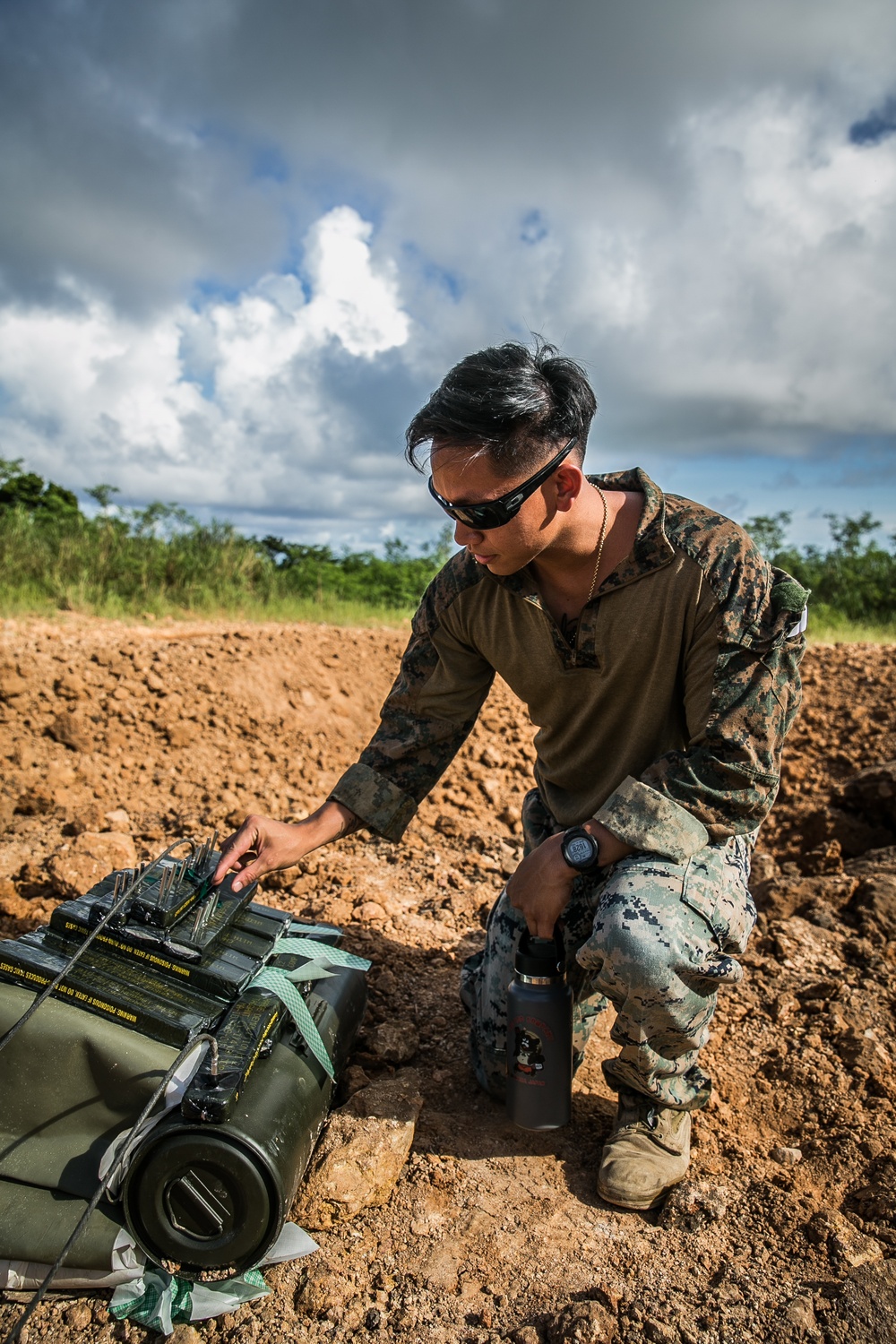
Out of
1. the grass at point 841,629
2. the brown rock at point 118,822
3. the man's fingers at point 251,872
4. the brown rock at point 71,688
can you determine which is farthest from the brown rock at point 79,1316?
the grass at point 841,629

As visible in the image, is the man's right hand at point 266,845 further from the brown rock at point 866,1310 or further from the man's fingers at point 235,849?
the brown rock at point 866,1310

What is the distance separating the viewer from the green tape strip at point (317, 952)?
6.26ft

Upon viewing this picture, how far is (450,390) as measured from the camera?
1.90 m

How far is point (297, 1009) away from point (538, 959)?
505 mm

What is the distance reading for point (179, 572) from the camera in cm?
869

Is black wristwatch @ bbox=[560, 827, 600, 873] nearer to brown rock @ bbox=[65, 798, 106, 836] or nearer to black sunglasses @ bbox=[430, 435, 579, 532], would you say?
black sunglasses @ bbox=[430, 435, 579, 532]

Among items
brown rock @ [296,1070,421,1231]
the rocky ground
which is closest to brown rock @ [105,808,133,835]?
the rocky ground

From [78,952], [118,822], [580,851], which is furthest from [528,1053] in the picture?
[118,822]

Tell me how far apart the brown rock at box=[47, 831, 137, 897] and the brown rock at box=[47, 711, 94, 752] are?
4.19 ft

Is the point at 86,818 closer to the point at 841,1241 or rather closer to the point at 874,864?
the point at 841,1241

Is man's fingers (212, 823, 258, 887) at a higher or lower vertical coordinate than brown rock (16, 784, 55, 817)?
higher

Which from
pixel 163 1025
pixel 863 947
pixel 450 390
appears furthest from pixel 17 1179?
pixel 863 947

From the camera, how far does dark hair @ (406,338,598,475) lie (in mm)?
1859

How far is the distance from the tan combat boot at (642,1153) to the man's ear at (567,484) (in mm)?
1319
